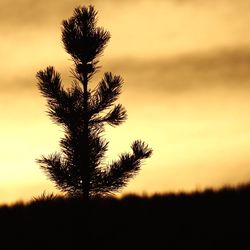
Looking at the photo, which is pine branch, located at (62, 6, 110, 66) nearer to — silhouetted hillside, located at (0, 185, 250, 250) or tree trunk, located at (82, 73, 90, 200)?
tree trunk, located at (82, 73, 90, 200)

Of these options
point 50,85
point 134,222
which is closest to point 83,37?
point 50,85

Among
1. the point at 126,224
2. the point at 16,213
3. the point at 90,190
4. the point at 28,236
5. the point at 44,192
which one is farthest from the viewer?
the point at 16,213

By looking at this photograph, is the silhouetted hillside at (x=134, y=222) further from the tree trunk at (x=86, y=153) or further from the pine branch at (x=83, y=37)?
the pine branch at (x=83, y=37)

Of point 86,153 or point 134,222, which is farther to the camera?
point 134,222

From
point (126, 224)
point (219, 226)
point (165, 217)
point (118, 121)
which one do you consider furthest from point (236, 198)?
point (118, 121)

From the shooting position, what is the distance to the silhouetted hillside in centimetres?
859

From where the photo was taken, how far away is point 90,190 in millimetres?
8977

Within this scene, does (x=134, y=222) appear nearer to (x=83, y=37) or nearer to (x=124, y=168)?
(x=124, y=168)

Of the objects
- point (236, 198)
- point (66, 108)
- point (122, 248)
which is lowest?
point (122, 248)

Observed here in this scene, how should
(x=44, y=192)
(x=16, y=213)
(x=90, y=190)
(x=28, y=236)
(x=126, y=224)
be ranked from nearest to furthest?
(x=44, y=192) < (x=90, y=190) < (x=28, y=236) < (x=126, y=224) < (x=16, y=213)

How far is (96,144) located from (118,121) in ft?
2.31

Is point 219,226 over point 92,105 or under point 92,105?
under

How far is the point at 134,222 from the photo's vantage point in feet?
34.5

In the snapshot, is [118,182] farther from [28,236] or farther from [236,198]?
[236,198]
